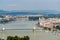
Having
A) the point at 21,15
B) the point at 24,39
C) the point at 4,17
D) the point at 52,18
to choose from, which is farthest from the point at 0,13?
the point at 24,39

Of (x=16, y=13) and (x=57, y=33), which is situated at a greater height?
(x=16, y=13)

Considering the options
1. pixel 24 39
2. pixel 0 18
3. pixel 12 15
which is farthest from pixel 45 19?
pixel 24 39

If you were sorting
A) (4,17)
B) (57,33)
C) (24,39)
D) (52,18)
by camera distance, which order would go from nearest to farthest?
(24,39) < (57,33) < (4,17) < (52,18)

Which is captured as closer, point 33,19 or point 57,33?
point 57,33

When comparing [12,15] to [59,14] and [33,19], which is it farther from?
[59,14]

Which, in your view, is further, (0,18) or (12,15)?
(12,15)

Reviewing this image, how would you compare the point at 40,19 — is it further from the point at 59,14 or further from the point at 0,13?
the point at 0,13

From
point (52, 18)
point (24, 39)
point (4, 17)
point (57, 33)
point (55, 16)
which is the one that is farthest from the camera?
point (52, 18)

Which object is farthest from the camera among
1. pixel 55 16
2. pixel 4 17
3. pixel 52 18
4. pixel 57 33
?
pixel 52 18

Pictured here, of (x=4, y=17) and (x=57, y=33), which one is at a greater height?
(x=4, y=17)
